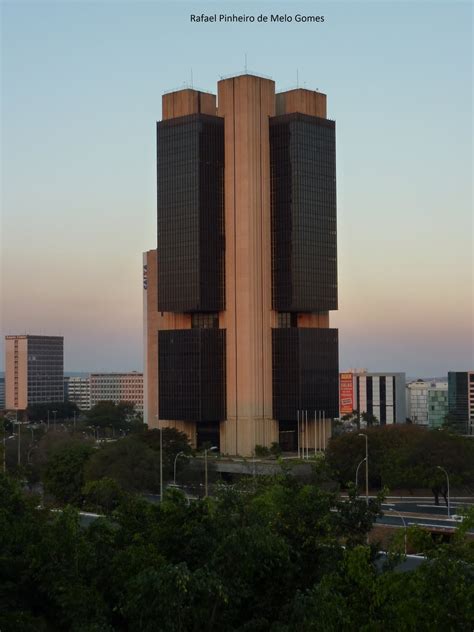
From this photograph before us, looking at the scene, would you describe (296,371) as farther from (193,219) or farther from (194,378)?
(193,219)

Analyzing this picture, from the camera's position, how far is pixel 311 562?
34.4 m

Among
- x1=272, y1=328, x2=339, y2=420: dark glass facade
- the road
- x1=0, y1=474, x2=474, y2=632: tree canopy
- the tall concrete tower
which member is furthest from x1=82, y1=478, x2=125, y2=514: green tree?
x1=272, y1=328, x2=339, y2=420: dark glass facade

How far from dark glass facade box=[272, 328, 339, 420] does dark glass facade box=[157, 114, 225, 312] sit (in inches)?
376

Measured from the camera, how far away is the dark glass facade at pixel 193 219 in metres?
129

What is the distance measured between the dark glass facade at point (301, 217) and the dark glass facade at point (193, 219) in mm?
6994

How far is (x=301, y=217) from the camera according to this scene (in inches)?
5089

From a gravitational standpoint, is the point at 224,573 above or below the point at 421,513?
above

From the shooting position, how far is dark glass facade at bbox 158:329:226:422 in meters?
127

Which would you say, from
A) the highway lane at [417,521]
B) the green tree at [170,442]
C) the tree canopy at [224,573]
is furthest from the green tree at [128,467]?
the tree canopy at [224,573]

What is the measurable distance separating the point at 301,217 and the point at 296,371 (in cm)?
1910

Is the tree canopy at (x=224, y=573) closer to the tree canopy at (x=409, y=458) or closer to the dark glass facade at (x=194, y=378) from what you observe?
the tree canopy at (x=409, y=458)

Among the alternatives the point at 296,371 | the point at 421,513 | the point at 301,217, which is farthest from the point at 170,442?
the point at 421,513

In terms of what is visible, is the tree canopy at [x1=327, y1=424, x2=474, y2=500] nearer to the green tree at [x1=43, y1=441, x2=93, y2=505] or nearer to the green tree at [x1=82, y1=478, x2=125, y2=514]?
the green tree at [x1=82, y1=478, x2=125, y2=514]

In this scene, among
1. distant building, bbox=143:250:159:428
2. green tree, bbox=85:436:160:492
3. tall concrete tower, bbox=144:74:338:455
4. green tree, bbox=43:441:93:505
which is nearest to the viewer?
green tree, bbox=85:436:160:492
